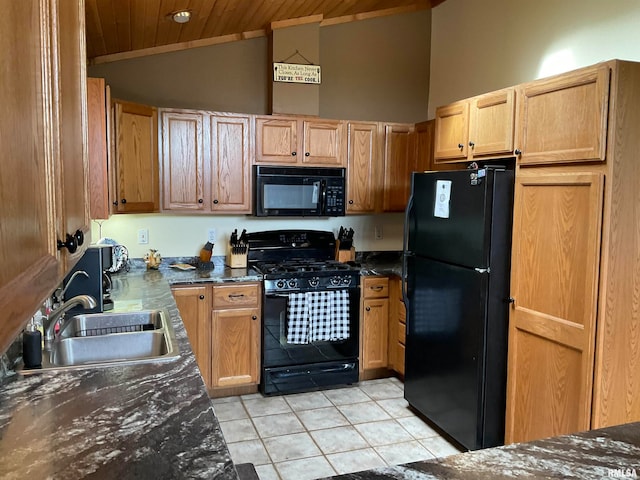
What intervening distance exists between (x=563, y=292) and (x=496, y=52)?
2.14 m

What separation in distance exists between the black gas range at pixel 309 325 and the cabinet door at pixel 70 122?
7.82 ft

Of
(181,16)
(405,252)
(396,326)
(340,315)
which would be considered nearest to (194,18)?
(181,16)

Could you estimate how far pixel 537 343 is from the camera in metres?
2.64

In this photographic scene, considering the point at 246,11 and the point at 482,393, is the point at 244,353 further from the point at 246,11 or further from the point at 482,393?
the point at 246,11

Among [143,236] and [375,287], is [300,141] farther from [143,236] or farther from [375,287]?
[143,236]

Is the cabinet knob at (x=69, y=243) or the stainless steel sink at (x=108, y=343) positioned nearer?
the cabinet knob at (x=69, y=243)

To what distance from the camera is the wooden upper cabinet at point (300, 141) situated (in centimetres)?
393

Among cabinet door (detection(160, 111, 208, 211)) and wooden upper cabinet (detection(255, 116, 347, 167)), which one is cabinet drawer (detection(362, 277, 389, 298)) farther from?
cabinet door (detection(160, 111, 208, 211))

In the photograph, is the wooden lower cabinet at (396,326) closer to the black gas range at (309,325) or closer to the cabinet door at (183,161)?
the black gas range at (309,325)

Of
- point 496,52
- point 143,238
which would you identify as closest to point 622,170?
point 496,52

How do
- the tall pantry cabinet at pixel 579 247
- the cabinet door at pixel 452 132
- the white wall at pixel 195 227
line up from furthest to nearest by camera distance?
1. the white wall at pixel 195 227
2. the cabinet door at pixel 452 132
3. the tall pantry cabinet at pixel 579 247

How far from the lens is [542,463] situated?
3.68 feet

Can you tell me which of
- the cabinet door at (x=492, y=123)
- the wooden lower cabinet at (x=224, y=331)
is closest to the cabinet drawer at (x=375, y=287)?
the wooden lower cabinet at (x=224, y=331)

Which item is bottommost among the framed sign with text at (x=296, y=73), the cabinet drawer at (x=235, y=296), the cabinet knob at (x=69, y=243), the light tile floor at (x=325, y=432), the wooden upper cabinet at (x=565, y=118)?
the light tile floor at (x=325, y=432)
